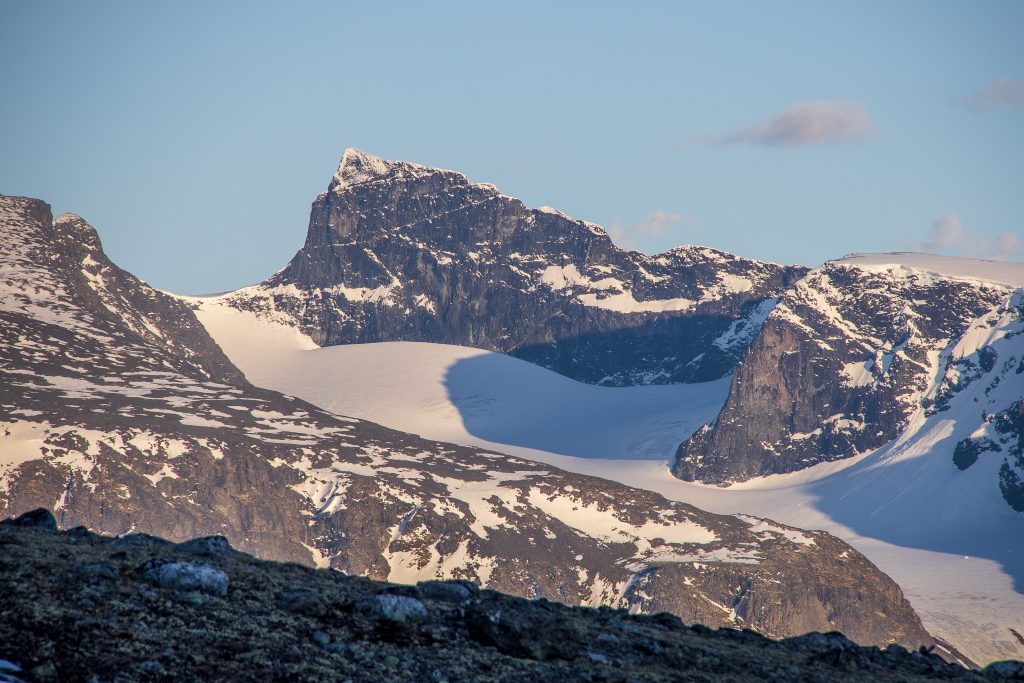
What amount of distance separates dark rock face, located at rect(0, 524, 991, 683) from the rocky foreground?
48 mm

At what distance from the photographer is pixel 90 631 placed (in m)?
32.8

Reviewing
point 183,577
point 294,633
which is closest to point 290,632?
point 294,633

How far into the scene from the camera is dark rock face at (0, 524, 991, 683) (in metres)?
32.3

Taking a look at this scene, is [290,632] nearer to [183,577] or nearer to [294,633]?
[294,633]

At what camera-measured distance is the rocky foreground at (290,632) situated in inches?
1272

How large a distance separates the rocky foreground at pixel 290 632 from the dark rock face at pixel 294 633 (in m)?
0.05

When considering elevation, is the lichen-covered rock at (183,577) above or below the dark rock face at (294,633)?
above

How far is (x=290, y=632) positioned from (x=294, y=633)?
99 millimetres

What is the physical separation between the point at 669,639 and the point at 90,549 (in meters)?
17.5

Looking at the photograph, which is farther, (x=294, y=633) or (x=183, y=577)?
(x=183, y=577)

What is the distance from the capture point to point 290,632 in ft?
117

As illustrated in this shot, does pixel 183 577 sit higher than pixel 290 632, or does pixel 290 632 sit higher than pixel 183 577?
pixel 183 577

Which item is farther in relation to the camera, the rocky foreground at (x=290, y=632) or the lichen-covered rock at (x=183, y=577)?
the lichen-covered rock at (x=183, y=577)

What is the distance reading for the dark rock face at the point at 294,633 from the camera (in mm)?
32281
